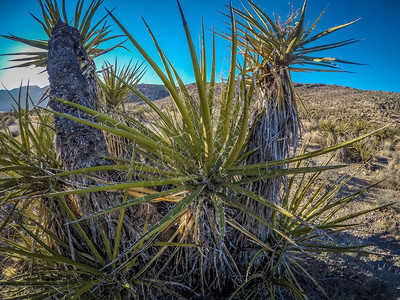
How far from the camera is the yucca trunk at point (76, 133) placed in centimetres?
206

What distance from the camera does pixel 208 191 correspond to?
1.65 metres

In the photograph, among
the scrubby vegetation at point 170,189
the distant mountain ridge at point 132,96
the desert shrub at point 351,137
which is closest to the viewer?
the scrubby vegetation at point 170,189

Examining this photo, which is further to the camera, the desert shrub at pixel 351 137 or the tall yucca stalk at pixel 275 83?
the desert shrub at pixel 351 137

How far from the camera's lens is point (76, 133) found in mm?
2057

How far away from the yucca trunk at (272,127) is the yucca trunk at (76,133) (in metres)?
1.36

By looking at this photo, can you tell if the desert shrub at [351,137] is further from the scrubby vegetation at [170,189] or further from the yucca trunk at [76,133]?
the yucca trunk at [76,133]

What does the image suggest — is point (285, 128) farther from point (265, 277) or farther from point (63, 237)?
point (63, 237)

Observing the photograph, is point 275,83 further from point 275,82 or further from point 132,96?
point 132,96

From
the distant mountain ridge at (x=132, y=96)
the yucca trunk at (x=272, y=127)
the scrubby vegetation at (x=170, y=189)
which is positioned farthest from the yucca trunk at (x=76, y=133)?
the yucca trunk at (x=272, y=127)

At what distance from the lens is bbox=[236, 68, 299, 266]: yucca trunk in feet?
6.48

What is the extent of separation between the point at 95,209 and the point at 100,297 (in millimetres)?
771

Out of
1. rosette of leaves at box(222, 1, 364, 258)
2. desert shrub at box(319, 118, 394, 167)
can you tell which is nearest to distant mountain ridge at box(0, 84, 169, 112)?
rosette of leaves at box(222, 1, 364, 258)

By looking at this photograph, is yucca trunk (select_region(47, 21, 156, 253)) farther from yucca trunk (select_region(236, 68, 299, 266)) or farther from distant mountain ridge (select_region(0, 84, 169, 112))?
yucca trunk (select_region(236, 68, 299, 266))

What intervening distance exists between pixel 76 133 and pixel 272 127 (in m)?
1.85
